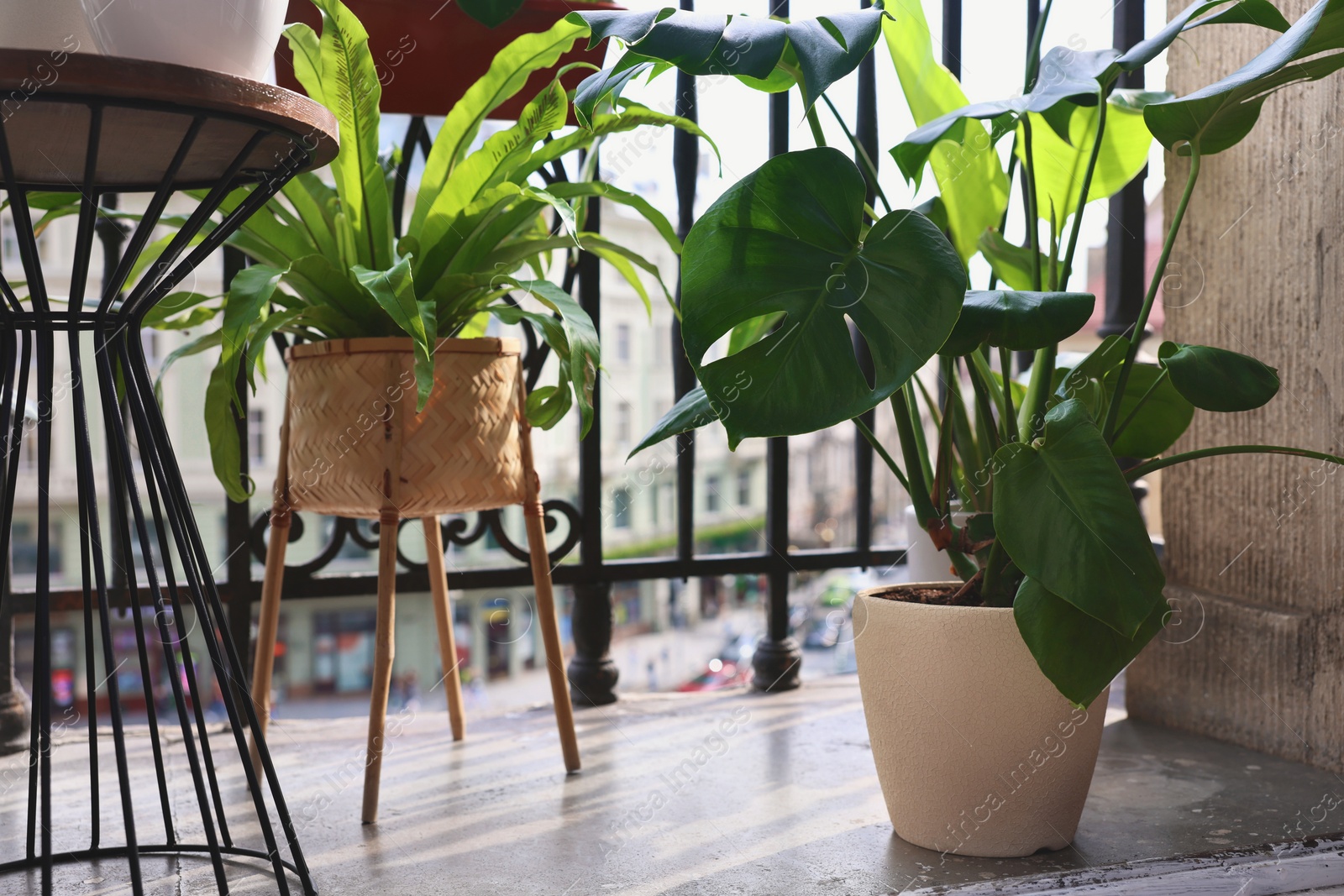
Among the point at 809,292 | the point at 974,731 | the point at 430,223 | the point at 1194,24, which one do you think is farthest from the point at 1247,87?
the point at 430,223

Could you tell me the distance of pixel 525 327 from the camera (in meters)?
1.62

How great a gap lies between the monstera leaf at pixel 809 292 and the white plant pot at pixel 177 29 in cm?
35

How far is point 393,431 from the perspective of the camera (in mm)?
1062

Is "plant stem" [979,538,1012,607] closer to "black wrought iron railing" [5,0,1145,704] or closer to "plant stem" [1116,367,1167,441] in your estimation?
"plant stem" [1116,367,1167,441]

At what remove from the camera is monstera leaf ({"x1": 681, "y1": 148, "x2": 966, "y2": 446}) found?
2.44ft

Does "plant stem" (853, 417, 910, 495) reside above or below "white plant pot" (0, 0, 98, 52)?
below

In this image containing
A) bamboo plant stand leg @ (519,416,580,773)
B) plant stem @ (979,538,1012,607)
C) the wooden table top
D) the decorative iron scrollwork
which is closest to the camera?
the wooden table top

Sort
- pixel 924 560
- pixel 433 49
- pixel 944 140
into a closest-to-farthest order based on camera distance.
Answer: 1. pixel 944 140
2. pixel 433 49
3. pixel 924 560

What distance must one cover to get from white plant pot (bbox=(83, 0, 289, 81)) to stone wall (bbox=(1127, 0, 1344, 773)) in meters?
1.18

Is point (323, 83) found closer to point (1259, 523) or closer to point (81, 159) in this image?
point (81, 159)

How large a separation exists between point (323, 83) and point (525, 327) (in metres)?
0.61

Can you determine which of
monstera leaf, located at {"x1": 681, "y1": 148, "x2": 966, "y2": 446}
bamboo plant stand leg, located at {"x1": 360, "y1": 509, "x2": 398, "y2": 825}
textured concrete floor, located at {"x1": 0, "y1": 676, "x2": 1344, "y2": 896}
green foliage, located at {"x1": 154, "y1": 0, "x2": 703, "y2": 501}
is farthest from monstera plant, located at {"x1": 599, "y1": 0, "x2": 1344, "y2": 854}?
bamboo plant stand leg, located at {"x1": 360, "y1": 509, "x2": 398, "y2": 825}

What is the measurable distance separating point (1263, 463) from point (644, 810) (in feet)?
2.91

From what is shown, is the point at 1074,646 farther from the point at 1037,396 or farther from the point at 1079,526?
the point at 1037,396
